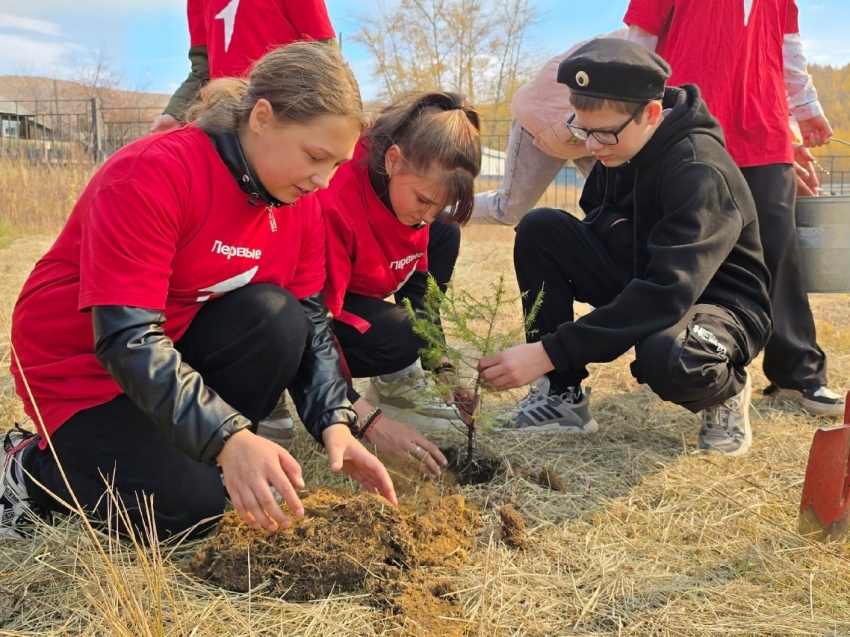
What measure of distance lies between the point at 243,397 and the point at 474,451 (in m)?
0.96

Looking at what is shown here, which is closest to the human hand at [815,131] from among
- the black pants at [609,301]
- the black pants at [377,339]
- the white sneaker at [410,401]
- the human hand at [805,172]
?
the human hand at [805,172]

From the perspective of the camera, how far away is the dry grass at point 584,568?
1696 mm

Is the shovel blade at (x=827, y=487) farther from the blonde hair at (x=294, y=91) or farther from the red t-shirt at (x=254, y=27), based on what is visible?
the red t-shirt at (x=254, y=27)

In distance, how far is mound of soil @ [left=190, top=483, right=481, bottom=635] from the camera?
1.80 metres

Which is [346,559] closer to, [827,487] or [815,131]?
[827,487]

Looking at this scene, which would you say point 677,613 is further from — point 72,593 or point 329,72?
point 329,72

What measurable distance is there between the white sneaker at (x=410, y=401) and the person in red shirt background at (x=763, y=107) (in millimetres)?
1638

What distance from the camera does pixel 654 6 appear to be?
3.43 metres

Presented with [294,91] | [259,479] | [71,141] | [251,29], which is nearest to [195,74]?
[251,29]

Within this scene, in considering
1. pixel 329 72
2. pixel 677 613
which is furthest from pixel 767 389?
pixel 329 72

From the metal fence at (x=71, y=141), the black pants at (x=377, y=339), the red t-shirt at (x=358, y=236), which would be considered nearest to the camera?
the red t-shirt at (x=358, y=236)

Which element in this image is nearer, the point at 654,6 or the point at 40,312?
the point at 40,312

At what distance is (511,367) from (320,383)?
64 centimetres

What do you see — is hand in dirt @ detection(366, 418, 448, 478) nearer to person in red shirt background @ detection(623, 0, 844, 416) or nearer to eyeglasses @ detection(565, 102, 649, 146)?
eyeglasses @ detection(565, 102, 649, 146)
